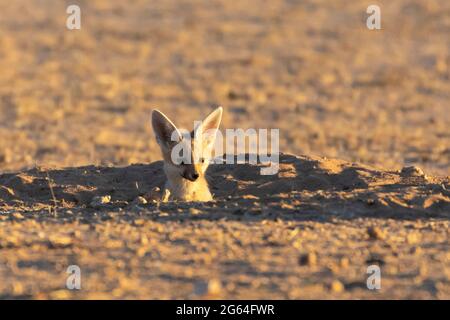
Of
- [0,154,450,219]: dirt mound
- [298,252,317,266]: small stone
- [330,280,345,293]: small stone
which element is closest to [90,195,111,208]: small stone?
[0,154,450,219]: dirt mound

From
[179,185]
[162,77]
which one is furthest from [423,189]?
[162,77]

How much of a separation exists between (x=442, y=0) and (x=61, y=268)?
23.7 meters

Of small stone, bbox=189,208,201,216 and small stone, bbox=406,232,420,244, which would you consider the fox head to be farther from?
small stone, bbox=406,232,420,244

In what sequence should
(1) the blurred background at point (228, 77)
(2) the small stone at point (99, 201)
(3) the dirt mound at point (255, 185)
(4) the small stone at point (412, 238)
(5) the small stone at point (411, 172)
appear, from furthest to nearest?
(1) the blurred background at point (228, 77) → (5) the small stone at point (411, 172) → (2) the small stone at point (99, 201) → (3) the dirt mound at point (255, 185) → (4) the small stone at point (412, 238)

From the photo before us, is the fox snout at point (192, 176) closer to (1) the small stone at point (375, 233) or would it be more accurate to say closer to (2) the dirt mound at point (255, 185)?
(2) the dirt mound at point (255, 185)

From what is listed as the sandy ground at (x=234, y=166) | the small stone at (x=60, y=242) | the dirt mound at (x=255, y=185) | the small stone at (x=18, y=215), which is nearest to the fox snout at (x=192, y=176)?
the dirt mound at (x=255, y=185)

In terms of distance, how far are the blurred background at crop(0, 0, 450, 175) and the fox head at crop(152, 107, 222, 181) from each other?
4.03 metres

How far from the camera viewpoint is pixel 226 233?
6551 mm

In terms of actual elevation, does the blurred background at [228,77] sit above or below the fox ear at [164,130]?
above

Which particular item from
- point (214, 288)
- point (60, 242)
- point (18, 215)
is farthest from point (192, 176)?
point (214, 288)

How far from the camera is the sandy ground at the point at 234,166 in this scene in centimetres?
589

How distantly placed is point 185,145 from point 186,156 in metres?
0.10

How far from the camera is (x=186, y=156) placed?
8023 millimetres

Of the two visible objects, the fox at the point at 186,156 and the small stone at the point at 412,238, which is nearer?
the small stone at the point at 412,238
